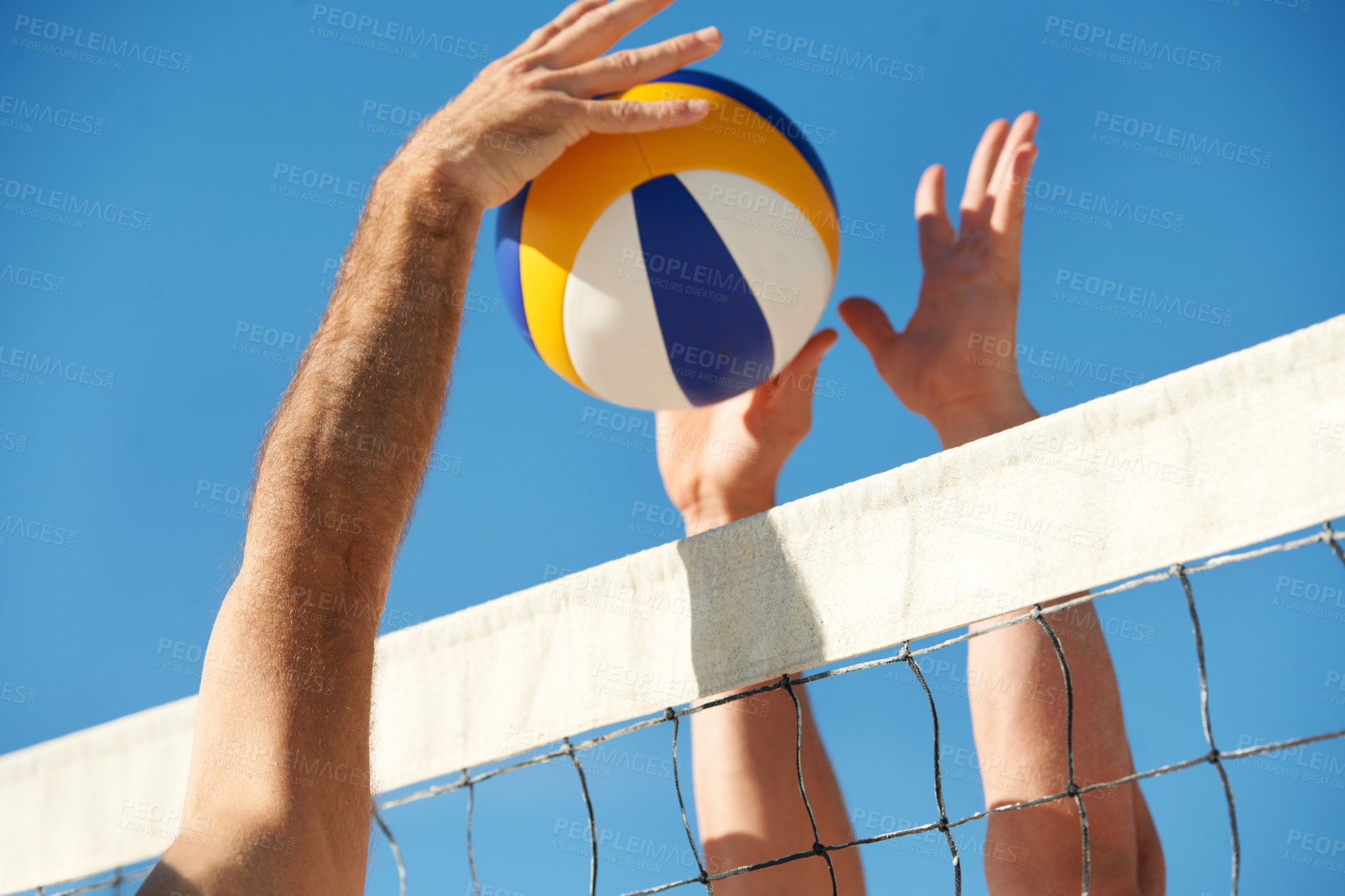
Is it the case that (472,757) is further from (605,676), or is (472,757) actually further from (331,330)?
(331,330)

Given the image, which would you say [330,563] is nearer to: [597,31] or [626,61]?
[626,61]

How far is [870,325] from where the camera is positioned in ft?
11.8

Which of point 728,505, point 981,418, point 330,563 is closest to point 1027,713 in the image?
point 981,418

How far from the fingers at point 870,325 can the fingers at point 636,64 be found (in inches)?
49.2

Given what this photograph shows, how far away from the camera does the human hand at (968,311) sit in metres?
3.23

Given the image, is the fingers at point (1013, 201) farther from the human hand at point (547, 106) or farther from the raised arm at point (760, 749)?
the human hand at point (547, 106)

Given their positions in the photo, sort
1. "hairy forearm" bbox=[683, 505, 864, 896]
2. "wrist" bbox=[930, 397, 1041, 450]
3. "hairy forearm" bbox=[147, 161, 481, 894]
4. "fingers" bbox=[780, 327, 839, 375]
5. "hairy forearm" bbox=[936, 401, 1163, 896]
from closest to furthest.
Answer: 1. "hairy forearm" bbox=[147, 161, 481, 894]
2. "hairy forearm" bbox=[936, 401, 1163, 896]
3. "hairy forearm" bbox=[683, 505, 864, 896]
4. "wrist" bbox=[930, 397, 1041, 450]
5. "fingers" bbox=[780, 327, 839, 375]

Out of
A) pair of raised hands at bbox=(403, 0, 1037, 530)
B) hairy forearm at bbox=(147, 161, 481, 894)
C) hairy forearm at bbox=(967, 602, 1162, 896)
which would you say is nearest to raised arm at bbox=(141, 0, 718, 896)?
hairy forearm at bbox=(147, 161, 481, 894)

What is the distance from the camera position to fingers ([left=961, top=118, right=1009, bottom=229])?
356 cm

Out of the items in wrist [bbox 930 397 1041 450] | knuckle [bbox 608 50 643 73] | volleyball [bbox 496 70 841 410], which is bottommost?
wrist [bbox 930 397 1041 450]

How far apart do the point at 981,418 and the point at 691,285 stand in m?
1.12

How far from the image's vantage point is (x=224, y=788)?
55.1 inches

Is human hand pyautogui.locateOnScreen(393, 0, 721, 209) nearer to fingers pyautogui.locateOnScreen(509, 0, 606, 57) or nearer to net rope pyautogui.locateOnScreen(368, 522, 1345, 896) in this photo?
fingers pyautogui.locateOnScreen(509, 0, 606, 57)

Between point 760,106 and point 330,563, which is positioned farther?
point 760,106
